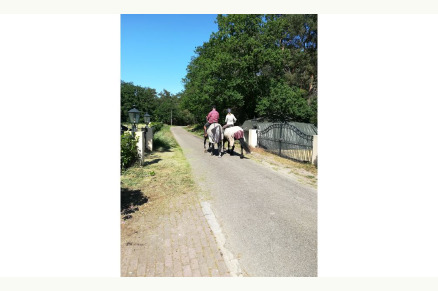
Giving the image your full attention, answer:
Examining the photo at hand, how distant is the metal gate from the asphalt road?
2470 mm

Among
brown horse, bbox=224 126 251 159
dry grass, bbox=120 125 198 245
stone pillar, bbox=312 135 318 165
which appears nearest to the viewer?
dry grass, bbox=120 125 198 245

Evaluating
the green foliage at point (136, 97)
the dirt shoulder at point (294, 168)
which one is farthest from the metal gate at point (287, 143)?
the green foliage at point (136, 97)

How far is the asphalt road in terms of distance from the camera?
2414 millimetres

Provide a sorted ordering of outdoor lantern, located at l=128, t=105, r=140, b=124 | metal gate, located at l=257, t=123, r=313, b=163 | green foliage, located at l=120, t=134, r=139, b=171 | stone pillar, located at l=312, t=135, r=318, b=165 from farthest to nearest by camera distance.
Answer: metal gate, located at l=257, t=123, r=313, b=163 < stone pillar, located at l=312, t=135, r=318, b=165 < outdoor lantern, located at l=128, t=105, r=140, b=124 < green foliage, located at l=120, t=134, r=139, b=171

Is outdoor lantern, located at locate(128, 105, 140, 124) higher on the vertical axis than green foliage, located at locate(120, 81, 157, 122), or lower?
lower

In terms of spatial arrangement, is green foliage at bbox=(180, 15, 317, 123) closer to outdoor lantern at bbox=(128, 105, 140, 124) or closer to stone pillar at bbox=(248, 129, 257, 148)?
stone pillar at bbox=(248, 129, 257, 148)

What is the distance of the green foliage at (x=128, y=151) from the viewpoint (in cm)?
622

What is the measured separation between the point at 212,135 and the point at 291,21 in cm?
2050

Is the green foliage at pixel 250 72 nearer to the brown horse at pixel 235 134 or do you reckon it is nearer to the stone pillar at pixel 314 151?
the brown horse at pixel 235 134

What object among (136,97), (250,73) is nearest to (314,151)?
(250,73)

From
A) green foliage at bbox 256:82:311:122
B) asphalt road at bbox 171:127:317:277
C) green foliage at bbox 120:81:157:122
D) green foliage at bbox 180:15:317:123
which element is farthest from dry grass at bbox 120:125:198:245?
green foliage at bbox 120:81:157:122

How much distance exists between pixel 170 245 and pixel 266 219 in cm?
153

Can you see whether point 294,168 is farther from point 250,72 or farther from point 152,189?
point 250,72

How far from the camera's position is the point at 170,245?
270 centimetres
